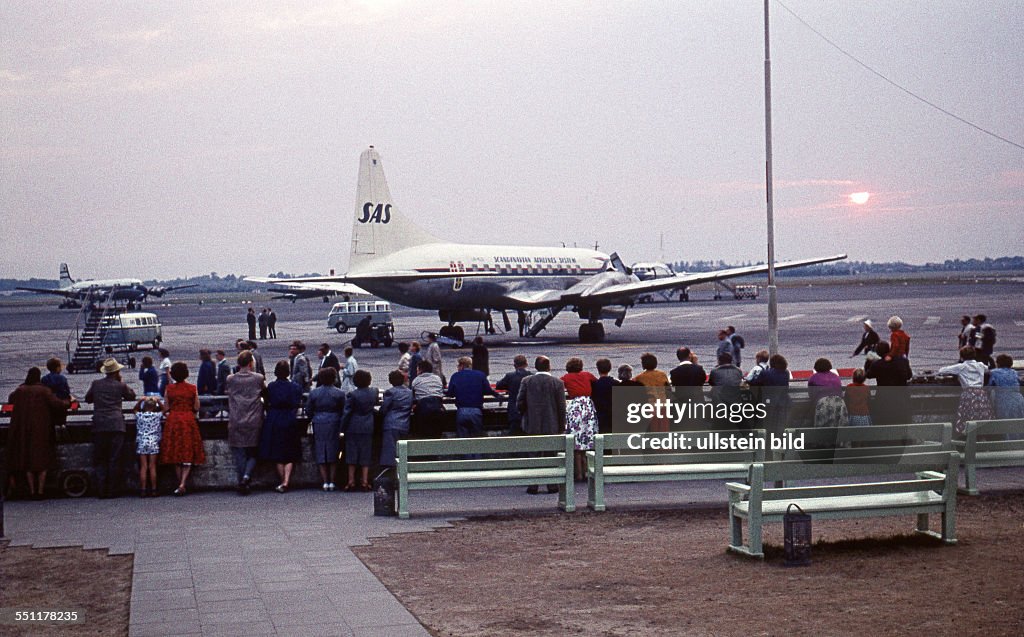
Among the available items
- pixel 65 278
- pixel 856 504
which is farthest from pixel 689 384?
pixel 65 278

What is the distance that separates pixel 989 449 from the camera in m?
13.5

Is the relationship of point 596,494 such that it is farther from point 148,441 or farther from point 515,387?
point 148,441

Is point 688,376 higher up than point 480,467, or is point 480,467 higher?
point 688,376

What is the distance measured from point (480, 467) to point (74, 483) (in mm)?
5267

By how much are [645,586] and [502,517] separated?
3421 mm

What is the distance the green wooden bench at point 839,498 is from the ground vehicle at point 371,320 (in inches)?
1385

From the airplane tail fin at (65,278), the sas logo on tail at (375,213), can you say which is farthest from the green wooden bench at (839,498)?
the airplane tail fin at (65,278)

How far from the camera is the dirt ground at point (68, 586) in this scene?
8.16 meters

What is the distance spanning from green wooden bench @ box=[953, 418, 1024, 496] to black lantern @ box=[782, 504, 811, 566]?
161 inches

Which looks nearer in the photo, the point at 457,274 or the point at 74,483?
the point at 74,483

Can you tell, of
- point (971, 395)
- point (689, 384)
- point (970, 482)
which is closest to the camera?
point (970, 482)

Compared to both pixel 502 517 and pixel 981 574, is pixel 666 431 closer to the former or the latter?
pixel 502 517

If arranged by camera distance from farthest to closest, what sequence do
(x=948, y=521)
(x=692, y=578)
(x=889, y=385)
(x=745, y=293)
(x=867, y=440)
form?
(x=745, y=293)
(x=889, y=385)
(x=867, y=440)
(x=948, y=521)
(x=692, y=578)

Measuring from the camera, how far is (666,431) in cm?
1494
